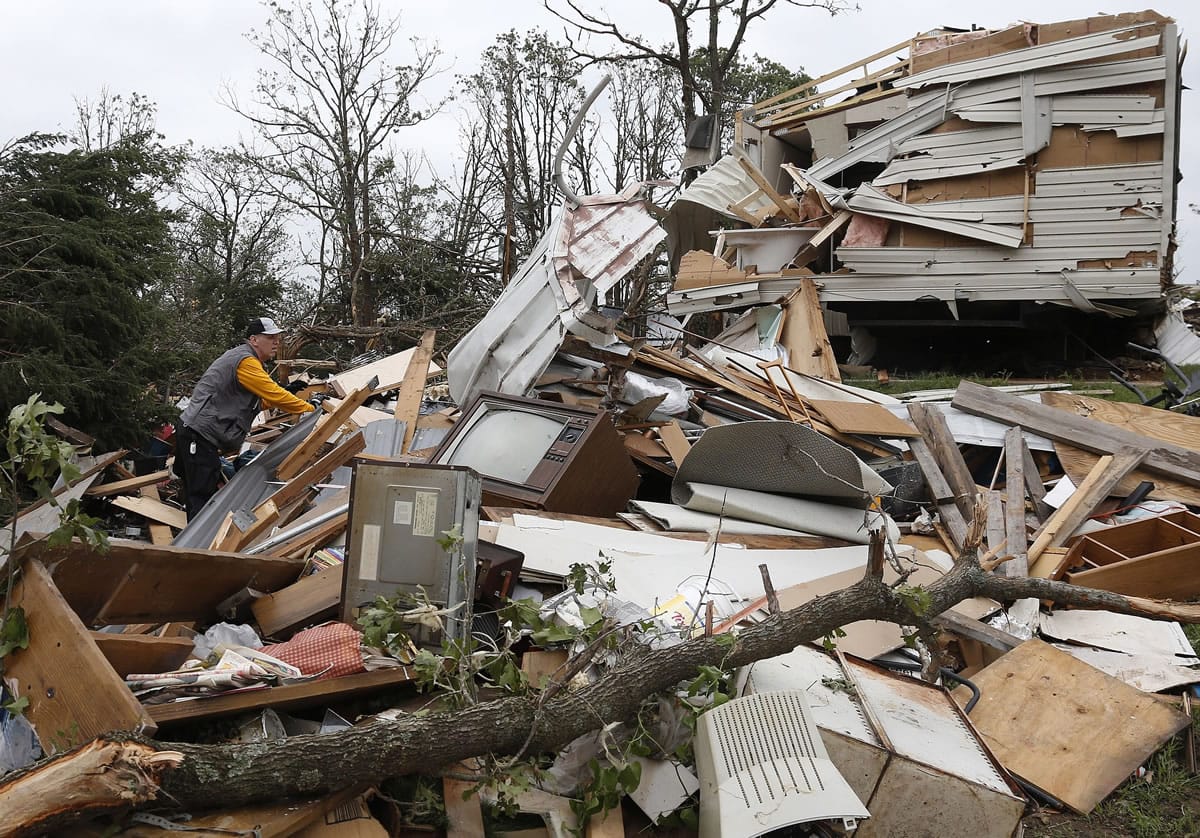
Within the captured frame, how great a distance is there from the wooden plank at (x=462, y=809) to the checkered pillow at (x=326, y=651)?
46 centimetres

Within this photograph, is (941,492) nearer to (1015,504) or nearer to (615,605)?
(1015,504)

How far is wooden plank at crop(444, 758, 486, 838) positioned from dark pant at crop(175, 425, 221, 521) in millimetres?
4474

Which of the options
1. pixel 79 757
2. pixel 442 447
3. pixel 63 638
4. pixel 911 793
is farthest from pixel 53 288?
pixel 911 793

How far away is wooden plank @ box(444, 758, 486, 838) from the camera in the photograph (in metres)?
2.78

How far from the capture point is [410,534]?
335 cm

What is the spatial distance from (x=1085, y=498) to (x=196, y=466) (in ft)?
19.6

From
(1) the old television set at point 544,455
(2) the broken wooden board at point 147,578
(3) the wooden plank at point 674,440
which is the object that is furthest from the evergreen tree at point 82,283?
(3) the wooden plank at point 674,440

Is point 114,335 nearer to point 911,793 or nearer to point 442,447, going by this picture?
point 442,447

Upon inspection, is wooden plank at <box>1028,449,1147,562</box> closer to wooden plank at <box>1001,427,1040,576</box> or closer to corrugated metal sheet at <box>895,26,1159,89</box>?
wooden plank at <box>1001,427,1040,576</box>

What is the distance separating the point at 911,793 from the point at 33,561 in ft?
9.06

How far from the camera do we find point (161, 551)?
3.29 metres

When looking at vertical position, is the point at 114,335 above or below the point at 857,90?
below

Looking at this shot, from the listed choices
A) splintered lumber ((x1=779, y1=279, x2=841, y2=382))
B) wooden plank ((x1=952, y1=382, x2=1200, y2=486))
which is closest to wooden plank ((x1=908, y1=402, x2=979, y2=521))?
wooden plank ((x1=952, y1=382, x2=1200, y2=486))

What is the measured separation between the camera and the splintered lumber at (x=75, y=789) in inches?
79.5
